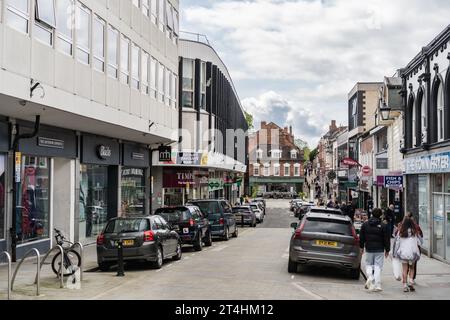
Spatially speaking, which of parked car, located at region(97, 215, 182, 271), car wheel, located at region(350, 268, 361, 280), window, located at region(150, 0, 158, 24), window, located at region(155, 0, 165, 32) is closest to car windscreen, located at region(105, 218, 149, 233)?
parked car, located at region(97, 215, 182, 271)

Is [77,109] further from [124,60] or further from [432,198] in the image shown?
[432,198]

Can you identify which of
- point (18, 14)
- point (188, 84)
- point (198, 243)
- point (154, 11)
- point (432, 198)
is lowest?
point (198, 243)

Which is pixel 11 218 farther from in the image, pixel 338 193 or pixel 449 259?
pixel 338 193

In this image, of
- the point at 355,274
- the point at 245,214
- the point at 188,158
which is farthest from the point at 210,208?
the point at 245,214

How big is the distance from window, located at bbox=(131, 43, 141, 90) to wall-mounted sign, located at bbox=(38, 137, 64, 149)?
4.98m

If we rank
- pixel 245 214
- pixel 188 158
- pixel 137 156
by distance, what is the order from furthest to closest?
pixel 245 214 → pixel 188 158 → pixel 137 156

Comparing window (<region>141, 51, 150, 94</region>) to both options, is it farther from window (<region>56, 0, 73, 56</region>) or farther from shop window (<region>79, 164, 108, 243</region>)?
window (<region>56, 0, 73, 56</region>)

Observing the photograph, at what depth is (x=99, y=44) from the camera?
71.1 feet

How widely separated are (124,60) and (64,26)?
19.6ft

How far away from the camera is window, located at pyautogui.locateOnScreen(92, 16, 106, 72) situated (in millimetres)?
21094

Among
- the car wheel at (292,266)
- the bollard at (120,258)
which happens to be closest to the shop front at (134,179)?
the bollard at (120,258)

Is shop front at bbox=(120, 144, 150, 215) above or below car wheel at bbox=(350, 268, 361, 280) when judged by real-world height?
above

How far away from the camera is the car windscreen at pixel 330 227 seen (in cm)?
Answer: 1549

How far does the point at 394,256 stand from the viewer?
13930 millimetres
